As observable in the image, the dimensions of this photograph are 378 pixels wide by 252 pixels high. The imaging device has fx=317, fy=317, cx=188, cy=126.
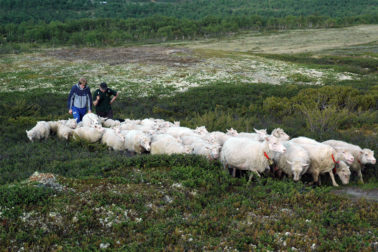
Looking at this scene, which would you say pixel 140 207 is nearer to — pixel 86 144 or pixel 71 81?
pixel 86 144

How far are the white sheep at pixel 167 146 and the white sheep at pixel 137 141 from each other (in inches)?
10.8

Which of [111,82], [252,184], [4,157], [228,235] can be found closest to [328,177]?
[252,184]

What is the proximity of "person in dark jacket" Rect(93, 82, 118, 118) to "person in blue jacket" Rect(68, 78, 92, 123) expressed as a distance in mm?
670

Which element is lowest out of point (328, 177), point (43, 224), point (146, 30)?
point (328, 177)

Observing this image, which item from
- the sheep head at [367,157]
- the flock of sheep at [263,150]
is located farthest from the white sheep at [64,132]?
the sheep head at [367,157]

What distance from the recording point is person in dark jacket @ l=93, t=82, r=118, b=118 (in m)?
16.5

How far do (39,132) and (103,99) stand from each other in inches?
141

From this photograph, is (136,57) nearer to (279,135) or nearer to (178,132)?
(178,132)

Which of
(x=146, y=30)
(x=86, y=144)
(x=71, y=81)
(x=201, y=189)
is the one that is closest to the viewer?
(x=201, y=189)

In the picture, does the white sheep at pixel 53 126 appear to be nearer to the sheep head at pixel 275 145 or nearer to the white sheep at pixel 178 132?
the white sheep at pixel 178 132

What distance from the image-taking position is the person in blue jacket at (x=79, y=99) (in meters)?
15.4

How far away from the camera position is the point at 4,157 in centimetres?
1263

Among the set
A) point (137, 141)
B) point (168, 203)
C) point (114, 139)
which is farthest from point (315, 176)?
point (114, 139)

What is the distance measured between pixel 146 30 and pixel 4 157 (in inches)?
5348
